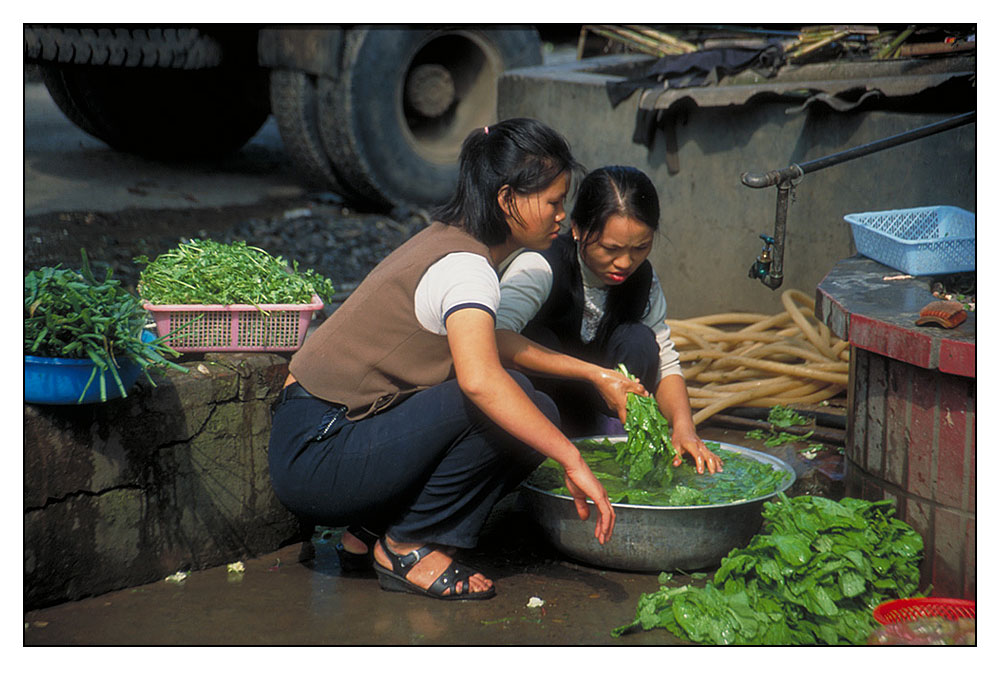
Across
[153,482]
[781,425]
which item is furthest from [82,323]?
[781,425]

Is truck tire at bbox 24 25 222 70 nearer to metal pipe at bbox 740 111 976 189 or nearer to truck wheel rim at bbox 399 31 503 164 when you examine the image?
truck wheel rim at bbox 399 31 503 164

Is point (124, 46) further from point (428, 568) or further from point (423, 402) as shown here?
point (428, 568)

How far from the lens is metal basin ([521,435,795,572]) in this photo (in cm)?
271

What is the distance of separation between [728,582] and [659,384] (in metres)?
0.82

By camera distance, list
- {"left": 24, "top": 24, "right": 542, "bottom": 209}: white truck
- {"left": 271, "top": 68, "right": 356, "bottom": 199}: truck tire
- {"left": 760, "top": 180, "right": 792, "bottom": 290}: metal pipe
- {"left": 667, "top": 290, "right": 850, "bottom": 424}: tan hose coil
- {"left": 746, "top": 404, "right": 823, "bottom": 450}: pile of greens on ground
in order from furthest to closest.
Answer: {"left": 271, "top": 68, "right": 356, "bottom": 199}: truck tire → {"left": 24, "top": 24, "right": 542, "bottom": 209}: white truck → {"left": 667, "top": 290, "right": 850, "bottom": 424}: tan hose coil → {"left": 746, "top": 404, "right": 823, "bottom": 450}: pile of greens on ground → {"left": 760, "top": 180, "right": 792, "bottom": 290}: metal pipe

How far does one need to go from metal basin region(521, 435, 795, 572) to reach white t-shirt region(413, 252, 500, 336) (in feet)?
2.03

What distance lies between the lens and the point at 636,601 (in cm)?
273

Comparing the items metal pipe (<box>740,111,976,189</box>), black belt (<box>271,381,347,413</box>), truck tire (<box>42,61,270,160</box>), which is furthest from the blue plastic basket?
truck tire (<box>42,61,270,160</box>)

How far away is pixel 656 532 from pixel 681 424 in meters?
0.40

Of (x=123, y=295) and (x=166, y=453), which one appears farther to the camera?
(x=166, y=453)

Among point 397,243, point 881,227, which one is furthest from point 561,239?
point 397,243

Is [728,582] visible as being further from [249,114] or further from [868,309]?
[249,114]

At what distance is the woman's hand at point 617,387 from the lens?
2.88 m

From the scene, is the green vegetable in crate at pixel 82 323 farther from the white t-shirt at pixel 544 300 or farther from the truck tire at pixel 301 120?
the truck tire at pixel 301 120
